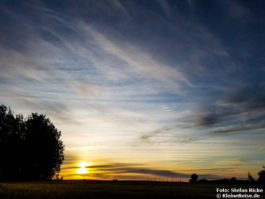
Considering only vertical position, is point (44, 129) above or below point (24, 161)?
above

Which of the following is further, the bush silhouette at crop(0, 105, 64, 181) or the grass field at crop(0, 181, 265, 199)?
the bush silhouette at crop(0, 105, 64, 181)

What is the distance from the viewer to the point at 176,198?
22.9 meters

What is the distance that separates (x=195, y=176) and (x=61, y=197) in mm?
66891

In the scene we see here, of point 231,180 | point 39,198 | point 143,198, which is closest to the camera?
point 39,198

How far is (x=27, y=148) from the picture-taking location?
238 ft

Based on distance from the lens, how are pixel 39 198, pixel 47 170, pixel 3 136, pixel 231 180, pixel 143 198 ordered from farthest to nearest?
pixel 47 170, pixel 3 136, pixel 231 180, pixel 143 198, pixel 39 198

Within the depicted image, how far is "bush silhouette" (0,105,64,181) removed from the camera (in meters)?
70.4

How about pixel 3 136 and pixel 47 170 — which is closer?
pixel 3 136

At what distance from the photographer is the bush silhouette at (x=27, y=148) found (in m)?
70.4

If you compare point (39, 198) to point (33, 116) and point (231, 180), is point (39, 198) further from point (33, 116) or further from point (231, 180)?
point (33, 116)

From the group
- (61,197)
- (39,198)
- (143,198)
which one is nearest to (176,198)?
(143,198)

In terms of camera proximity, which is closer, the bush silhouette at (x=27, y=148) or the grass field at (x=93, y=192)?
the grass field at (x=93, y=192)

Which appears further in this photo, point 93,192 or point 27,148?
point 27,148

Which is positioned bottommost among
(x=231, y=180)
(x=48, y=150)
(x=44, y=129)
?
(x=231, y=180)
